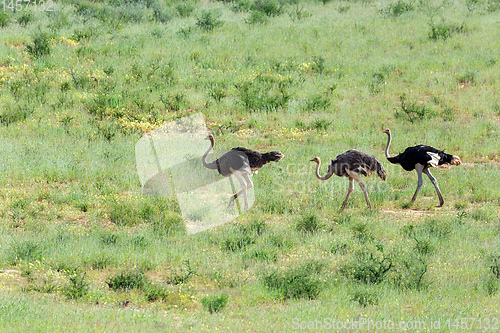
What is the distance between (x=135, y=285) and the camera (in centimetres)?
787

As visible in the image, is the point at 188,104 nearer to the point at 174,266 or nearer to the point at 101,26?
the point at 101,26

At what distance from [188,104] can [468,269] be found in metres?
10.6

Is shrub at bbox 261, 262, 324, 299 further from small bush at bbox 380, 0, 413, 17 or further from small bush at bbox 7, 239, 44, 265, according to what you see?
small bush at bbox 380, 0, 413, 17

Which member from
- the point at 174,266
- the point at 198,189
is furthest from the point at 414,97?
the point at 174,266

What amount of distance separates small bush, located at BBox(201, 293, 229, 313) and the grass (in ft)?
0.06

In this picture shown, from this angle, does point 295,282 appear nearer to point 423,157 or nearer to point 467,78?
point 423,157

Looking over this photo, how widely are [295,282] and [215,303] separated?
1171 mm

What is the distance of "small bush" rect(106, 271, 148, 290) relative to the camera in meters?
7.88

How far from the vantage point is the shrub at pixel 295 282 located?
778 cm

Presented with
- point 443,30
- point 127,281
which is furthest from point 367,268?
point 443,30

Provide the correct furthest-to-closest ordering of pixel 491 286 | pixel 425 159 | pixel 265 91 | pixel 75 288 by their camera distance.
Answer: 1. pixel 265 91
2. pixel 425 159
3. pixel 491 286
4. pixel 75 288

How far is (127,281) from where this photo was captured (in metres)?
7.91

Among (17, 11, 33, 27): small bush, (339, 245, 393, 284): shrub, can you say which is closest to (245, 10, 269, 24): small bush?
(17, 11, 33, 27): small bush

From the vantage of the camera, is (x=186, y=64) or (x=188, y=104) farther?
(x=186, y=64)
